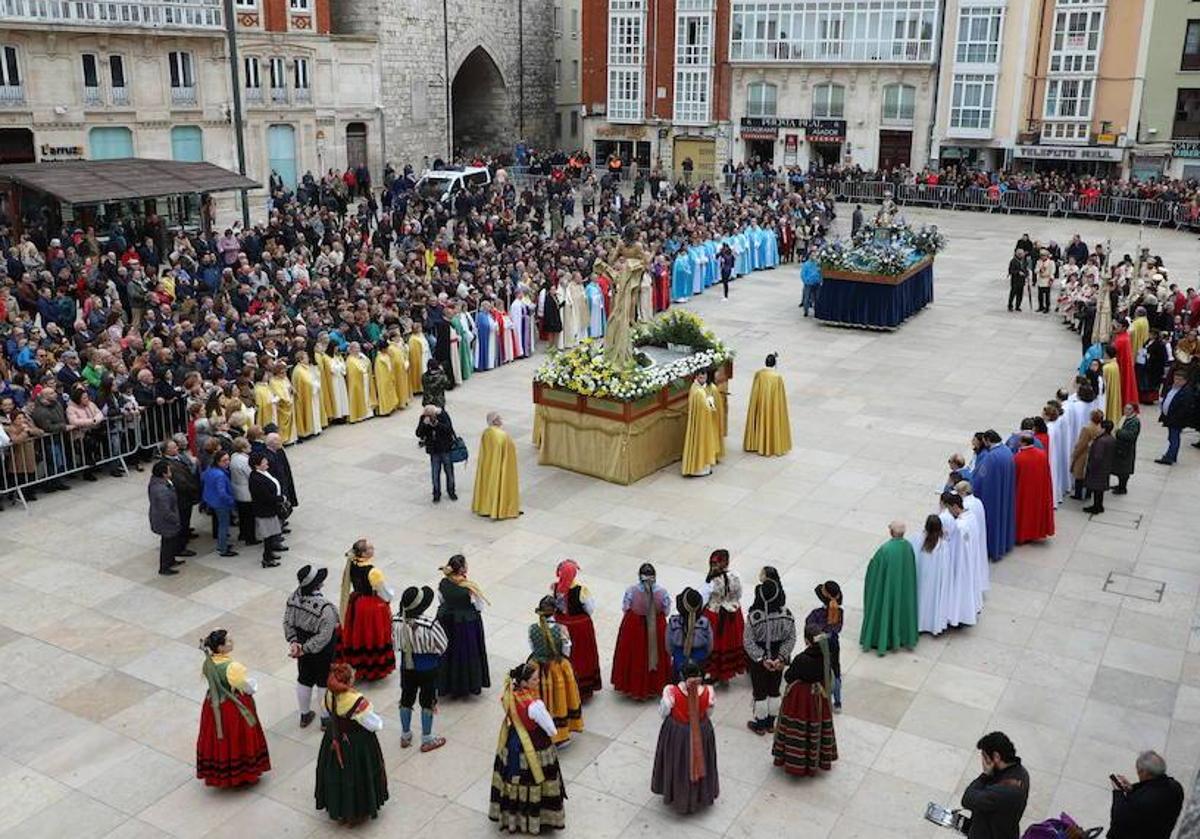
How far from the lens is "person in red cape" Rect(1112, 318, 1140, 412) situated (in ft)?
60.4

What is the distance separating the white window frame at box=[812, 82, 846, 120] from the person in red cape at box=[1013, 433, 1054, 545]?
3865 centimetres

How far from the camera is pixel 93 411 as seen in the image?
14.7 meters

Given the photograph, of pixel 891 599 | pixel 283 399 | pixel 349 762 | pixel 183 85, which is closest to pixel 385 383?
pixel 283 399

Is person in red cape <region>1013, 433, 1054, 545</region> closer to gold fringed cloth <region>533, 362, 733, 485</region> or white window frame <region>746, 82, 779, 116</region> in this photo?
gold fringed cloth <region>533, 362, 733, 485</region>

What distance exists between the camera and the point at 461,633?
9414 mm

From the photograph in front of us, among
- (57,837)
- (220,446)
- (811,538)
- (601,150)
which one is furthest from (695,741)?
(601,150)

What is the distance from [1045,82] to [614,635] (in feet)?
136

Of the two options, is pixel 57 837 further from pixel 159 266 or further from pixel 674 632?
pixel 159 266

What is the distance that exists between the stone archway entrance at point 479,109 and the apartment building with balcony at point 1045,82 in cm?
2015

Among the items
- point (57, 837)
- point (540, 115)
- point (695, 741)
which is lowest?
point (57, 837)

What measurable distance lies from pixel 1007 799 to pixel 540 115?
5371cm

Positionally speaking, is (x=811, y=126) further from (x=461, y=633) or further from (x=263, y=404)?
(x=461, y=633)

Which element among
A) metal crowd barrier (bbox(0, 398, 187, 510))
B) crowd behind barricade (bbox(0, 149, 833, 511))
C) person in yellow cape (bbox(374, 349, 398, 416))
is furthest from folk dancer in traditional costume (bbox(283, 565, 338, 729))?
person in yellow cape (bbox(374, 349, 398, 416))

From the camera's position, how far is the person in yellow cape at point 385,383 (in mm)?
17641
